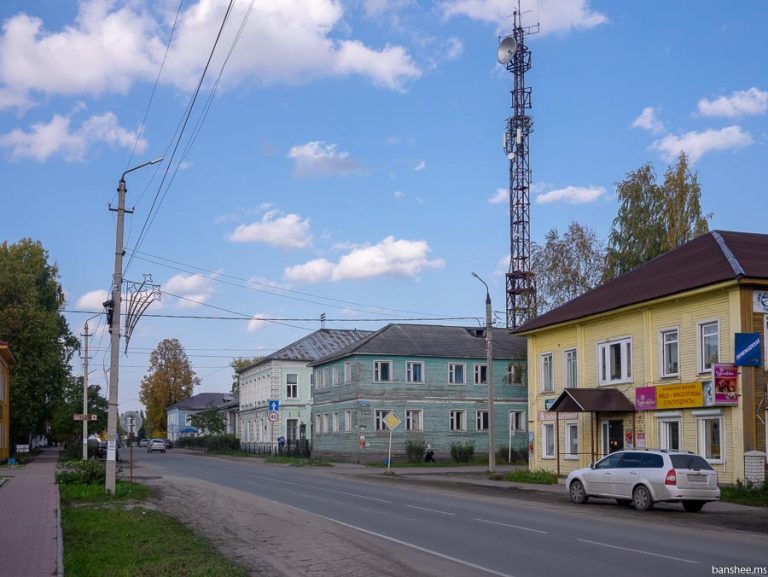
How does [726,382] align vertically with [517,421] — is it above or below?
above

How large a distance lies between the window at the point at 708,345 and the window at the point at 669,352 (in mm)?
1232

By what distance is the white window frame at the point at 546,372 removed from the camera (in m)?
38.7

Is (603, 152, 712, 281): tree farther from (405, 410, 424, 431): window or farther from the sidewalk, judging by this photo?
the sidewalk

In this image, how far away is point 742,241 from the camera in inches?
1235

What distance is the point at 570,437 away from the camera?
36.5 m

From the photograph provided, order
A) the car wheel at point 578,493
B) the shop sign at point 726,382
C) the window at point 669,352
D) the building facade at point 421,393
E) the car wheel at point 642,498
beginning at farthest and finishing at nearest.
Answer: the building facade at point 421,393 < the window at point 669,352 < the shop sign at point 726,382 < the car wheel at point 578,493 < the car wheel at point 642,498

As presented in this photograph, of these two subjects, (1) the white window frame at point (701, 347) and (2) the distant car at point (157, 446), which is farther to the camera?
(2) the distant car at point (157, 446)

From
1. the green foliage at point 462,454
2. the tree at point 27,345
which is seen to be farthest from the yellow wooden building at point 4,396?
the green foliage at point 462,454

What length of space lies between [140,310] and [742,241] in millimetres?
20561

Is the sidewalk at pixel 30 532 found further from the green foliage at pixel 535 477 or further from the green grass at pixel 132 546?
the green foliage at pixel 535 477

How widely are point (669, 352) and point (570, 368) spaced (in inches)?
270

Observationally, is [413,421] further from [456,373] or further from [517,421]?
[517,421]

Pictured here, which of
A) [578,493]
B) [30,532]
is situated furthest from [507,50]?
[30,532]

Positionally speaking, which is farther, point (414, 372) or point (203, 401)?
point (203, 401)
